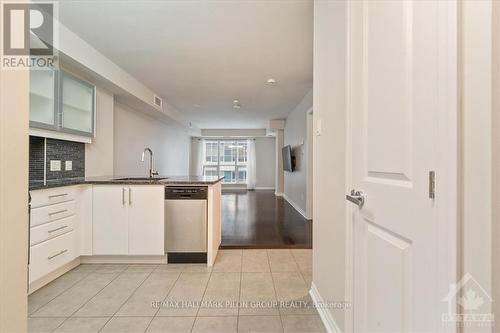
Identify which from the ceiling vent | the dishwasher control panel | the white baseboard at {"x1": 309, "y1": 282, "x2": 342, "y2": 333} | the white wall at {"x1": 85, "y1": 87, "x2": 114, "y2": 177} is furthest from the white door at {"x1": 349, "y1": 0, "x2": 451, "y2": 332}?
the ceiling vent

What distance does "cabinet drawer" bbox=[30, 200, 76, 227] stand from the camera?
6.61 ft

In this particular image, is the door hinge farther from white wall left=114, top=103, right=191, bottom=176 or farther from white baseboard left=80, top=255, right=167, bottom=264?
white wall left=114, top=103, right=191, bottom=176

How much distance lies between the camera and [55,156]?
2705mm

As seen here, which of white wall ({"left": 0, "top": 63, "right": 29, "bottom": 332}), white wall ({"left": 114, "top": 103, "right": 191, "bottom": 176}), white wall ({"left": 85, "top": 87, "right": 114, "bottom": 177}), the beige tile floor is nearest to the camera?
white wall ({"left": 0, "top": 63, "right": 29, "bottom": 332})

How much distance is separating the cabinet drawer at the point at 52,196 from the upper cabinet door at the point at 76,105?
643mm

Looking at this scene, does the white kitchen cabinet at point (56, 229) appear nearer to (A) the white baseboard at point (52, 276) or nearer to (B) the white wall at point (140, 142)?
(A) the white baseboard at point (52, 276)

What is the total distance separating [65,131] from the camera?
101 inches

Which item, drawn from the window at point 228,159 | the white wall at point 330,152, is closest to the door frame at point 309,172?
the white wall at point 330,152

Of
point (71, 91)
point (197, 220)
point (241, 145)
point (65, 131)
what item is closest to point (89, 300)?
point (197, 220)

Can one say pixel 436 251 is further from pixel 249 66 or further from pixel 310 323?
pixel 249 66

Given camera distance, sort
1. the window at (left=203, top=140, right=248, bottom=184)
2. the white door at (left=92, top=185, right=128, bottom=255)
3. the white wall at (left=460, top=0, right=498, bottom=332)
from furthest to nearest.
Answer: the window at (left=203, top=140, right=248, bottom=184), the white door at (left=92, top=185, right=128, bottom=255), the white wall at (left=460, top=0, right=498, bottom=332)

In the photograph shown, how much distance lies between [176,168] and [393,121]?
25.3ft

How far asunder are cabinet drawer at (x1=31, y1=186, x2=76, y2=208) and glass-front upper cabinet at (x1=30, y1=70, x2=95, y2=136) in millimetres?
597

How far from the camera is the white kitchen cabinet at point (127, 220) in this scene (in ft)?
8.63
